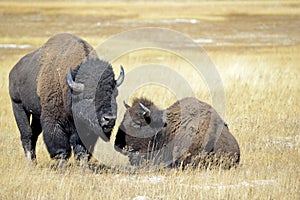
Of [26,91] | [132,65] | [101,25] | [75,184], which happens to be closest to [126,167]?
[75,184]

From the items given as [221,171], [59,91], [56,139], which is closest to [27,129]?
[56,139]

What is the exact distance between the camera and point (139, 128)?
8414 millimetres

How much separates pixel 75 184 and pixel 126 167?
1.63 meters

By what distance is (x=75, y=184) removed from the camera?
21.8 ft

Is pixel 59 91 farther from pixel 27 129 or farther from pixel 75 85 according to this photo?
pixel 27 129

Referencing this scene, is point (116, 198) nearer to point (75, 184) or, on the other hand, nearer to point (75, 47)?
point (75, 184)

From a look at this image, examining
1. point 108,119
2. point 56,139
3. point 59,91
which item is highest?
point 59,91

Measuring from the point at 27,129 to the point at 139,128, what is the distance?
2.17m

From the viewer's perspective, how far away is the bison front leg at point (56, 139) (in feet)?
26.6

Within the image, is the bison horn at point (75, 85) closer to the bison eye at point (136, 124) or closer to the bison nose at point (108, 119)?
the bison nose at point (108, 119)

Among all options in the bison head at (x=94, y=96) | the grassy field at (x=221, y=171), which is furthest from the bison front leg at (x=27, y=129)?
the bison head at (x=94, y=96)

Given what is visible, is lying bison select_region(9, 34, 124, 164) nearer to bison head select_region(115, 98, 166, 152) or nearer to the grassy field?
the grassy field

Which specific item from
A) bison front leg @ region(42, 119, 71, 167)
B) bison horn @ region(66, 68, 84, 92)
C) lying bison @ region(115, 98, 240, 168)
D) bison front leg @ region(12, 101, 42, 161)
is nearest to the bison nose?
bison horn @ region(66, 68, 84, 92)

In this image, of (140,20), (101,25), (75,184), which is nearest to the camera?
(75,184)
